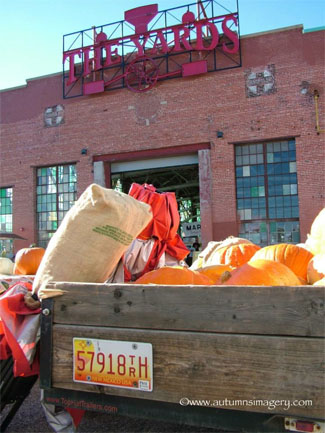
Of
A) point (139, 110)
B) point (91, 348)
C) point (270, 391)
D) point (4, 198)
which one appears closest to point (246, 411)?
point (270, 391)

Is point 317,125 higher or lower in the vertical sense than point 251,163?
higher

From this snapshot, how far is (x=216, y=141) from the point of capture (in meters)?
15.5

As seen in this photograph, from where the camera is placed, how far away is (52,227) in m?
18.4

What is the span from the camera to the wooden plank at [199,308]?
1.44 meters

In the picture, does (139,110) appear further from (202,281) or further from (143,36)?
(202,281)

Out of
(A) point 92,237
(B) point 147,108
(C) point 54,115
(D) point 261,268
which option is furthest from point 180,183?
(A) point 92,237

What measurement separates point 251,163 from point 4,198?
41.9 feet

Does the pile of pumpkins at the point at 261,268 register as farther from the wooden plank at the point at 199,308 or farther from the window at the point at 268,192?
the window at the point at 268,192

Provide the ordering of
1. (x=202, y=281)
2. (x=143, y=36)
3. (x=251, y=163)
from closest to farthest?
(x=202, y=281) < (x=251, y=163) < (x=143, y=36)

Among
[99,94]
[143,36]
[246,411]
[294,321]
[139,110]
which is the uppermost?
[143,36]

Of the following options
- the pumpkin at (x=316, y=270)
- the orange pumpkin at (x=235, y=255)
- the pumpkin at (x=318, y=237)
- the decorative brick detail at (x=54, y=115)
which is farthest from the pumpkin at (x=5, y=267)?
the decorative brick detail at (x=54, y=115)

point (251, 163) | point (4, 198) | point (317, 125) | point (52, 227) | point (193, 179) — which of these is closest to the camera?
point (317, 125)

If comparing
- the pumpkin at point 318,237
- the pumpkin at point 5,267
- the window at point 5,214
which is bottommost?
the pumpkin at point 5,267

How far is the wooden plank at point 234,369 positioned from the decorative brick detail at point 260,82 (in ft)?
49.3
